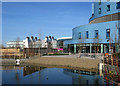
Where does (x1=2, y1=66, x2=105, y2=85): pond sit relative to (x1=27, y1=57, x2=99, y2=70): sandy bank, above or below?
below

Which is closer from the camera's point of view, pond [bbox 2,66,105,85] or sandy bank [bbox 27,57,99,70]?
pond [bbox 2,66,105,85]

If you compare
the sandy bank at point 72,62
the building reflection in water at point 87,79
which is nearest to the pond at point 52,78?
the building reflection in water at point 87,79

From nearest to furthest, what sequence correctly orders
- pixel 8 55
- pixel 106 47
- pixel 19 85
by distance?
pixel 19 85 < pixel 8 55 < pixel 106 47

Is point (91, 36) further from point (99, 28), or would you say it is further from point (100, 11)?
point (100, 11)

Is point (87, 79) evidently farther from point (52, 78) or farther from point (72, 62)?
point (72, 62)

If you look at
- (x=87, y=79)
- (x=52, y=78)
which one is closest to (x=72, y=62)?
(x=87, y=79)

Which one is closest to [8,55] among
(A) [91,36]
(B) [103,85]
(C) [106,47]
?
(A) [91,36]

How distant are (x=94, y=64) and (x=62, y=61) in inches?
298

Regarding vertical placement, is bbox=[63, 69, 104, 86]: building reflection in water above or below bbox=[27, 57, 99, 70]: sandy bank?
below

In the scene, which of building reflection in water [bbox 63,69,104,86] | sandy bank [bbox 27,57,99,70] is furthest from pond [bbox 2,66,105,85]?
sandy bank [bbox 27,57,99,70]

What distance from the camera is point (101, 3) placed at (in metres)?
51.8

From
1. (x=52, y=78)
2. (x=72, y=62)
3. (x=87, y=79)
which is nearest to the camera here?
(x=87, y=79)

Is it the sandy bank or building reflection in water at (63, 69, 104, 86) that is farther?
the sandy bank

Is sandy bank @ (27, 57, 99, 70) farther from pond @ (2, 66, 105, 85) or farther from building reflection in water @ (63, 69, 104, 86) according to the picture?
building reflection in water @ (63, 69, 104, 86)
